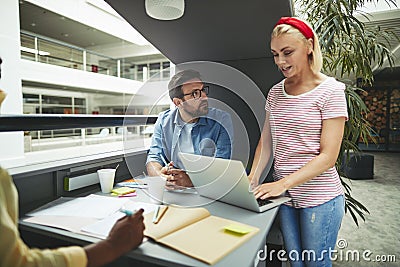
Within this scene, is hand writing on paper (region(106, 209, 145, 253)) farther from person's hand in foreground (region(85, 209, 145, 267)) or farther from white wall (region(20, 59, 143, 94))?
white wall (region(20, 59, 143, 94))

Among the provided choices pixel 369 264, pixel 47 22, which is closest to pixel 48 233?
pixel 369 264

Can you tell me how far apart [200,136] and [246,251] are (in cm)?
88

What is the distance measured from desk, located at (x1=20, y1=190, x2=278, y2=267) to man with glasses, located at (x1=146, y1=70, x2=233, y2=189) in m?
0.41

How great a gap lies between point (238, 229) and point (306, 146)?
495mm

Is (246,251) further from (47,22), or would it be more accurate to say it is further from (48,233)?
(47,22)

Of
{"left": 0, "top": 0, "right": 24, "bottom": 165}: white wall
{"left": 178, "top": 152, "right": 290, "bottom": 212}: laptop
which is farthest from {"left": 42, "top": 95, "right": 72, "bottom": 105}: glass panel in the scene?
{"left": 178, "top": 152, "right": 290, "bottom": 212}: laptop

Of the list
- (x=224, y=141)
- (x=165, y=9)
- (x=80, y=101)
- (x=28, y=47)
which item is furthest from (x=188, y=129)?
(x=80, y=101)

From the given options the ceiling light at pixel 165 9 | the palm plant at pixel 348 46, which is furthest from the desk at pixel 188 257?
the palm plant at pixel 348 46

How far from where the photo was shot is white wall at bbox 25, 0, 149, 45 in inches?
348

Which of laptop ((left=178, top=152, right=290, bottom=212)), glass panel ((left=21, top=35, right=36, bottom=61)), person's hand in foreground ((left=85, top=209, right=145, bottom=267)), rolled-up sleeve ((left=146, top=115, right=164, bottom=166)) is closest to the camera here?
person's hand in foreground ((left=85, top=209, right=145, bottom=267))

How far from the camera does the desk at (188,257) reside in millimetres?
679

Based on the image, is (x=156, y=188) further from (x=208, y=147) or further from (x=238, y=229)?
(x=238, y=229)

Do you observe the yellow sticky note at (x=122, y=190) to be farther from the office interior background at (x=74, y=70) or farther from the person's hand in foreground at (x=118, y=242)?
the office interior background at (x=74, y=70)

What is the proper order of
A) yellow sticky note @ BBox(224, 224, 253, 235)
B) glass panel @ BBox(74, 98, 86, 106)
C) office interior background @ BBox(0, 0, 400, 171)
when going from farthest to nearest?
1. glass panel @ BBox(74, 98, 86, 106)
2. office interior background @ BBox(0, 0, 400, 171)
3. yellow sticky note @ BBox(224, 224, 253, 235)
